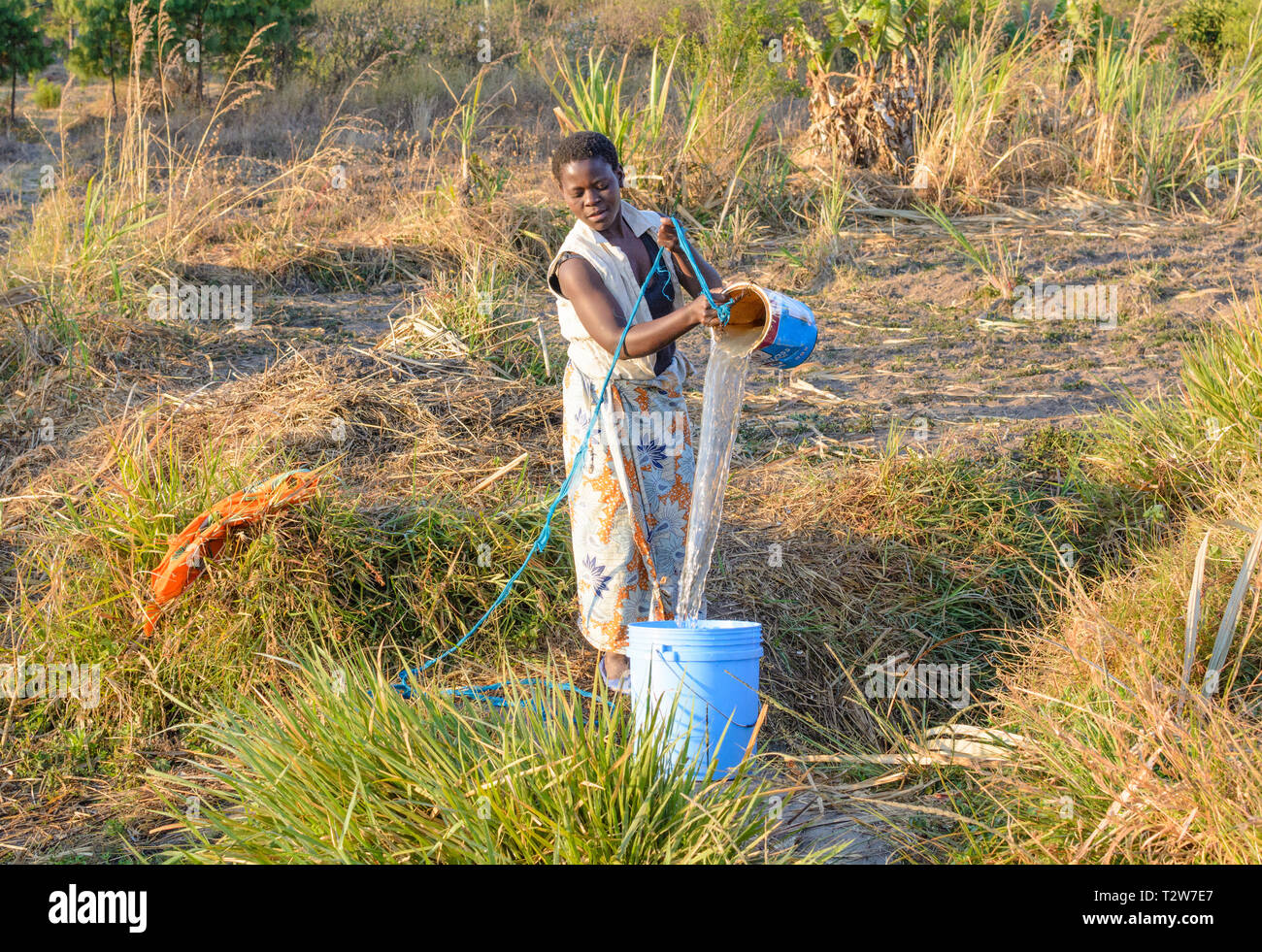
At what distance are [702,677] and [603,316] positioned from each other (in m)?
0.93

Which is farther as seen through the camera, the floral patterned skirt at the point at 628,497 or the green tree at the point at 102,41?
the green tree at the point at 102,41

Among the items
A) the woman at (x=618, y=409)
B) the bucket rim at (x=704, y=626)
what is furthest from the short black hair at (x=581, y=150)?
the bucket rim at (x=704, y=626)

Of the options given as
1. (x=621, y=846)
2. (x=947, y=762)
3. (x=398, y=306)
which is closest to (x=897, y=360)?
(x=398, y=306)

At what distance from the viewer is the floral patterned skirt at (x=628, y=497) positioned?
10.3ft


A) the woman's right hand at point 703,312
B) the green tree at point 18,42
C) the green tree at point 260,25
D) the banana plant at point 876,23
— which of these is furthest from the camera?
the green tree at point 18,42

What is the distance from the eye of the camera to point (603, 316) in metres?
2.88

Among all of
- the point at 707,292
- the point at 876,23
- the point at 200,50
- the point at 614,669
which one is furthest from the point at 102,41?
the point at 707,292

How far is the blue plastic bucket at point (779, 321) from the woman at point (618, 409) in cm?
27

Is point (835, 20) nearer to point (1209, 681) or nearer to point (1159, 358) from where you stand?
point (1159, 358)

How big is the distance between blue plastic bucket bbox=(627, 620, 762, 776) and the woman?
413 mm

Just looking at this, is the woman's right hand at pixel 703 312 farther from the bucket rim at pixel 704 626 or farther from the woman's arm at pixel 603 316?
the bucket rim at pixel 704 626

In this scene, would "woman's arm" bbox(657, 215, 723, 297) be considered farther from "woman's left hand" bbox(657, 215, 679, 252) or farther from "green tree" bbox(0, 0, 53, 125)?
"green tree" bbox(0, 0, 53, 125)

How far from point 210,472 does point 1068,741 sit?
2664 mm
